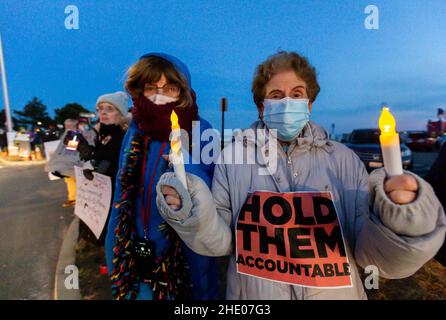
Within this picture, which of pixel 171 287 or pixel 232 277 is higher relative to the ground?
pixel 232 277

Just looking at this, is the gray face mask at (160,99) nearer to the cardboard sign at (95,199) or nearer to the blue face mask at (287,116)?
the blue face mask at (287,116)

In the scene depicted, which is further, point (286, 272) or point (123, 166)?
point (123, 166)

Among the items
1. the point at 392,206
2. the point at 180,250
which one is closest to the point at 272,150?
the point at 392,206

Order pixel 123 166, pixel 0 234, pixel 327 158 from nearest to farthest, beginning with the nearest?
1. pixel 327 158
2. pixel 123 166
3. pixel 0 234

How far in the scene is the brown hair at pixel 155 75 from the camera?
1.45 metres

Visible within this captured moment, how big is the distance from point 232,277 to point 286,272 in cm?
28

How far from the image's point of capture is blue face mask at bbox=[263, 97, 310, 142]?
1296 millimetres

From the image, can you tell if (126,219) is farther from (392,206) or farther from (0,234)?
(0,234)

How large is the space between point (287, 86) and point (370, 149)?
8540mm

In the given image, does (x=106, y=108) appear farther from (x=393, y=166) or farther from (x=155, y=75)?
(x=393, y=166)

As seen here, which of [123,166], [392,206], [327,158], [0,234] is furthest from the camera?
[0,234]

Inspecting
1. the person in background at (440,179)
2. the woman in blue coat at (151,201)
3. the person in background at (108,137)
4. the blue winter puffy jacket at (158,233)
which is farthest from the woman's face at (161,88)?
the person in background at (440,179)

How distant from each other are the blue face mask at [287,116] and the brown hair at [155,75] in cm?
50
